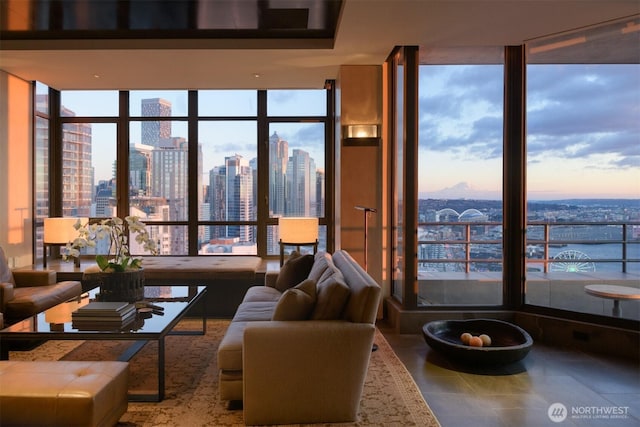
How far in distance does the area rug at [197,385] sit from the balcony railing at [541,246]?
111 centimetres

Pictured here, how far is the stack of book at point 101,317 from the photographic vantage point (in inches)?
113

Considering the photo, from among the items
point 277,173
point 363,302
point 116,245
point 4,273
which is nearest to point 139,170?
point 277,173

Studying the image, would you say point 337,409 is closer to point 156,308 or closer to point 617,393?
point 156,308

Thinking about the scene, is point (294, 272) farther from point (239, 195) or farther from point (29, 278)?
point (29, 278)

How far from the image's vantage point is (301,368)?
7.79ft

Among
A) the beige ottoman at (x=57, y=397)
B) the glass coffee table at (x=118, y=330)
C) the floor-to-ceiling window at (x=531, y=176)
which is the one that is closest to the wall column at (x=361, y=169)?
the floor-to-ceiling window at (x=531, y=176)

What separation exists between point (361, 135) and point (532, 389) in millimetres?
2892

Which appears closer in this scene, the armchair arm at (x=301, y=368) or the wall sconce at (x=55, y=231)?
the armchair arm at (x=301, y=368)

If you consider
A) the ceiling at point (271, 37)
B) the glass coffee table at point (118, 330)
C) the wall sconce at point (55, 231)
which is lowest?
the glass coffee table at point (118, 330)

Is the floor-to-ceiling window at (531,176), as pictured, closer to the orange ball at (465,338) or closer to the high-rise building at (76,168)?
the orange ball at (465,338)

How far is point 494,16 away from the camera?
3521 mm

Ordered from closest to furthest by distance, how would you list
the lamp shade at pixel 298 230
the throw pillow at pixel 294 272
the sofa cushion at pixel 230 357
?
the sofa cushion at pixel 230 357 → the throw pillow at pixel 294 272 → the lamp shade at pixel 298 230

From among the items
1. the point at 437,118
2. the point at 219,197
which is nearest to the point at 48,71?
the point at 219,197

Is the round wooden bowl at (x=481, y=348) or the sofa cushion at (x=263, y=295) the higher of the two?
the sofa cushion at (x=263, y=295)
